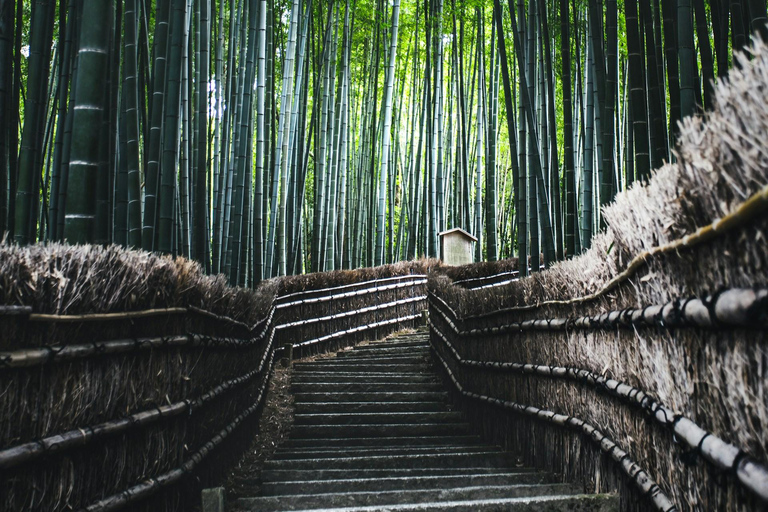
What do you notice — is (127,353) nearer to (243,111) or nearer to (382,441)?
(382,441)

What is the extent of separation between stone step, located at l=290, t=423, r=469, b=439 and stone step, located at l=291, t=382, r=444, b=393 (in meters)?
0.80

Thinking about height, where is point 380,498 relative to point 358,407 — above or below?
below

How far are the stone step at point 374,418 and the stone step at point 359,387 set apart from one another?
2.09 feet

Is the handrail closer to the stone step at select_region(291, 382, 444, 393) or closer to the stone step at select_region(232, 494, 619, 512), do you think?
the stone step at select_region(232, 494, 619, 512)

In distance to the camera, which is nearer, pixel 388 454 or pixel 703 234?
pixel 703 234

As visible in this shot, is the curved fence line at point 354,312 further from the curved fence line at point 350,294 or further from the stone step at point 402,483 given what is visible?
the stone step at point 402,483


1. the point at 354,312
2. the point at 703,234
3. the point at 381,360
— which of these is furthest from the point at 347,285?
the point at 703,234

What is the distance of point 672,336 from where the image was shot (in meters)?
1.68

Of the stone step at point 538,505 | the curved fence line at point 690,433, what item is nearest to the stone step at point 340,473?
the curved fence line at point 690,433

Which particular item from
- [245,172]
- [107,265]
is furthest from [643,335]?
[245,172]

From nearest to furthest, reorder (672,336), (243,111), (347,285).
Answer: (672,336) < (243,111) < (347,285)

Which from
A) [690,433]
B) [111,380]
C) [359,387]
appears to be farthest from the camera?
[359,387]

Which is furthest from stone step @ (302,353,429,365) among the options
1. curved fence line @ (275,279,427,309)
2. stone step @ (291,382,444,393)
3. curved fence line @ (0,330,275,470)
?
curved fence line @ (0,330,275,470)

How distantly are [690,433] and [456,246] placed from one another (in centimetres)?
766
